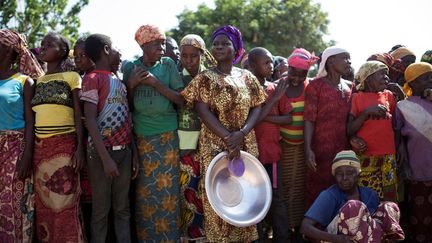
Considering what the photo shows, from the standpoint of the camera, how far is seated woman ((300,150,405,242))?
362 centimetres

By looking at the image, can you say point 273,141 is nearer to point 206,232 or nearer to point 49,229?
point 206,232

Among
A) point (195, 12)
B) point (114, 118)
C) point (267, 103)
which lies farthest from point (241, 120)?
point (195, 12)

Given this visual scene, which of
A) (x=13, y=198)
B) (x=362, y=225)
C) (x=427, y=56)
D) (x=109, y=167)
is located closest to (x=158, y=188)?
(x=109, y=167)

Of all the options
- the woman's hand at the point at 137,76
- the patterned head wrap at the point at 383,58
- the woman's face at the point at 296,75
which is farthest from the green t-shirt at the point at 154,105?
the patterned head wrap at the point at 383,58

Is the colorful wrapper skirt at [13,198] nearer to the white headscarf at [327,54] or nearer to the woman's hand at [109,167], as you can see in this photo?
the woman's hand at [109,167]

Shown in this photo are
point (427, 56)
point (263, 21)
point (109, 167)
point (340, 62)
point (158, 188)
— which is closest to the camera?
point (109, 167)

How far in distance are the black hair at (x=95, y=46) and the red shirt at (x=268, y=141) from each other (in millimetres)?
1585

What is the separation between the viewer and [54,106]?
4074mm

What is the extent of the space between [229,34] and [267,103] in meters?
0.75

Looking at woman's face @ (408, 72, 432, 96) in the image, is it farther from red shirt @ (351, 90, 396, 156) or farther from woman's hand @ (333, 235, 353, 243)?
woman's hand @ (333, 235, 353, 243)

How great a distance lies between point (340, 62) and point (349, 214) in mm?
1643

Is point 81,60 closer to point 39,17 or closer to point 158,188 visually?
point 158,188

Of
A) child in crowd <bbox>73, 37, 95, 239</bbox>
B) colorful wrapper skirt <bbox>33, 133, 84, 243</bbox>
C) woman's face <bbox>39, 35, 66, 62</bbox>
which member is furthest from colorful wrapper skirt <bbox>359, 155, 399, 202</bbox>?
woman's face <bbox>39, 35, 66, 62</bbox>

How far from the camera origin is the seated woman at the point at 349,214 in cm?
362
